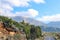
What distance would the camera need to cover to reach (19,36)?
85.3 metres

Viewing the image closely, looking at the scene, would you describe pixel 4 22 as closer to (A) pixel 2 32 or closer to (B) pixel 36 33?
(A) pixel 2 32

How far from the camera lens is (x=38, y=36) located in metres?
116

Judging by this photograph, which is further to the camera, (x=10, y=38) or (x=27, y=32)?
(x=27, y=32)

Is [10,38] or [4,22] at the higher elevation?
[4,22]

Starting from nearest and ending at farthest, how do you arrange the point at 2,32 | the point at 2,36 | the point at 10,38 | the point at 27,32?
the point at 10,38
the point at 2,36
the point at 2,32
the point at 27,32

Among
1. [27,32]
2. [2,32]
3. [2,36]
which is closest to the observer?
[2,36]

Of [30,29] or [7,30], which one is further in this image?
[30,29]

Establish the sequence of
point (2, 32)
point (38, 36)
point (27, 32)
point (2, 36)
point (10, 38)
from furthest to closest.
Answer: point (38, 36) < point (27, 32) < point (2, 32) < point (2, 36) < point (10, 38)

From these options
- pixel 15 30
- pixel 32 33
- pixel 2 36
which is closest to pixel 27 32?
pixel 32 33

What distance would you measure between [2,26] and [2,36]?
9458 mm

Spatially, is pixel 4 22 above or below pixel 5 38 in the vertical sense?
above

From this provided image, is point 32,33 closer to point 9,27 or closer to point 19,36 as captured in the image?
point 9,27

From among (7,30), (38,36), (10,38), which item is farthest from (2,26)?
(38,36)

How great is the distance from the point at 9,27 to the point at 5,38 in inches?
535
